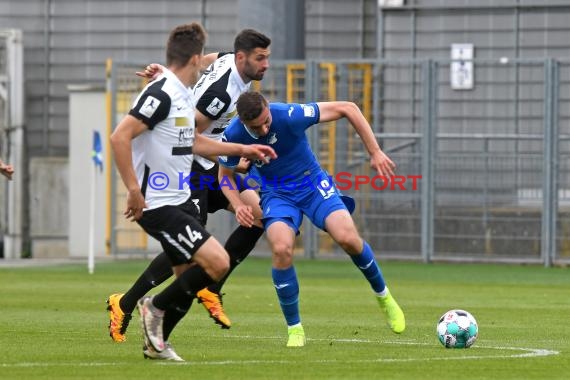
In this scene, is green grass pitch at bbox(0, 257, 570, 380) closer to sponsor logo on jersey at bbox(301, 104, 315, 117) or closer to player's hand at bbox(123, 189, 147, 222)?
player's hand at bbox(123, 189, 147, 222)

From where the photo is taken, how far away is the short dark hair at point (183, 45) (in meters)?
8.95

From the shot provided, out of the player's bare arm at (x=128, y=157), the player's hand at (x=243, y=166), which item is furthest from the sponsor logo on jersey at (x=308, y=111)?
the player's bare arm at (x=128, y=157)

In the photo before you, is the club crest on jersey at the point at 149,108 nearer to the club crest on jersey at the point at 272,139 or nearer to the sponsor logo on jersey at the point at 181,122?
the sponsor logo on jersey at the point at 181,122

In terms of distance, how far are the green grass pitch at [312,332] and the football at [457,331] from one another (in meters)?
0.12

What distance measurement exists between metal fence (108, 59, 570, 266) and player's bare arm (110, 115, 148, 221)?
13957mm

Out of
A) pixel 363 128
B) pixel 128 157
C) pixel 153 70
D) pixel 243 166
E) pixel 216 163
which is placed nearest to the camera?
pixel 128 157

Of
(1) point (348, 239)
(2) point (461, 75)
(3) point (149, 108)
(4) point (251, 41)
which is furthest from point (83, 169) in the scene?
(3) point (149, 108)

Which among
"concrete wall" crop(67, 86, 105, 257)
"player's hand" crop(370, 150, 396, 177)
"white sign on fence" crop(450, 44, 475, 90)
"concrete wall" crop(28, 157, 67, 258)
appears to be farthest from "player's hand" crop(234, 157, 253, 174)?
"concrete wall" crop(28, 157, 67, 258)

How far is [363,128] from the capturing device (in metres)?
10.4

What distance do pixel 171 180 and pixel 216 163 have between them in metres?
2.80

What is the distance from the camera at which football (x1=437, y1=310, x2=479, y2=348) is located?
32.3 ft

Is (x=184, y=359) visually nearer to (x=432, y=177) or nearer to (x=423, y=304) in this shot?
(x=423, y=304)

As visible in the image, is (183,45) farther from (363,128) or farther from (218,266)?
(363,128)

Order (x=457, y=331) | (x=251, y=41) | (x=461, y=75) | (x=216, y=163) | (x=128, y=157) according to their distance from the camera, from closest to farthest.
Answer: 1. (x=128, y=157)
2. (x=457, y=331)
3. (x=251, y=41)
4. (x=216, y=163)
5. (x=461, y=75)
